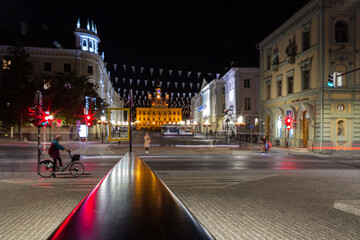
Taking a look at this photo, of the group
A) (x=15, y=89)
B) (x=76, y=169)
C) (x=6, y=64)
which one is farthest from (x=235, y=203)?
(x=6, y=64)

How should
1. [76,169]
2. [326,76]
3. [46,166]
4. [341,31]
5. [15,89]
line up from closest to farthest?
[46,166] → [76,169] → [326,76] → [341,31] → [15,89]

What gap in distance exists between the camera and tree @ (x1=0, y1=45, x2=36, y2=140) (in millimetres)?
38188

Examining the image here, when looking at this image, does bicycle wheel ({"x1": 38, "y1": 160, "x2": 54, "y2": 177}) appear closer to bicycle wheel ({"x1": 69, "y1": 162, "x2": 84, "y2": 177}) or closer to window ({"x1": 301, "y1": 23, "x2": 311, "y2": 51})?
bicycle wheel ({"x1": 69, "y1": 162, "x2": 84, "y2": 177})

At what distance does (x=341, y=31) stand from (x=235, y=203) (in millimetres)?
24451

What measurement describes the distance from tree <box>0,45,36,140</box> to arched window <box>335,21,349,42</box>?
36.6 metres

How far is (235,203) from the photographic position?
7.63 meters

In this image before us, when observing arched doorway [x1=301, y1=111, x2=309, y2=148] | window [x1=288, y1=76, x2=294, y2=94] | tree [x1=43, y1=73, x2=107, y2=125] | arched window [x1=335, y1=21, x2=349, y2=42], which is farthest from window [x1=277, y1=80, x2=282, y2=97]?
tree [x1=43, y1=73, x2=107, y2=125]

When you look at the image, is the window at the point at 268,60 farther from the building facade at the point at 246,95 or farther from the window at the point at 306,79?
the building facade at the point at 246,95

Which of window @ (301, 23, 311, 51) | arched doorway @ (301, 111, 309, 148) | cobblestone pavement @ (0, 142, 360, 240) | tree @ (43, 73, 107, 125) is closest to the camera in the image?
cobblestone pavement @ (0, 142, 360, 240)

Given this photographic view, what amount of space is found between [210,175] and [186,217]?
11565 millimetres

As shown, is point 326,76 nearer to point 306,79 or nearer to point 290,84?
point 306,79

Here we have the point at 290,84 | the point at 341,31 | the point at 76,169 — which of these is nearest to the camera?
the point at 76,169

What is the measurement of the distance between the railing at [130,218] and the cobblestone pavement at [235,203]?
154 inches

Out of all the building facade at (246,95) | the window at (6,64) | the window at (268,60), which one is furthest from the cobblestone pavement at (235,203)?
the building facade at (246,95)
